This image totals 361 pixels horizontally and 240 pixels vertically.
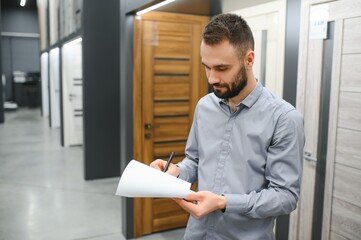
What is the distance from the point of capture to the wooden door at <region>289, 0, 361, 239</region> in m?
2.07

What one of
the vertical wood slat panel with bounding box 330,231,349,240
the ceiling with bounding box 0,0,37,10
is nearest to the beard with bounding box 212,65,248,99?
the vertical wood slat panel with bounding box 330,231,349,240

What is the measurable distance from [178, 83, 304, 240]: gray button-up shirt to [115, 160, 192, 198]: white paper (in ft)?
0.54

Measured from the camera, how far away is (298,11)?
7.52 feet

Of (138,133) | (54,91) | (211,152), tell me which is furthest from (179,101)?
(54,91)

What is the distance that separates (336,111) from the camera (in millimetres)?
2189

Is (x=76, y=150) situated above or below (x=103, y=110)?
below

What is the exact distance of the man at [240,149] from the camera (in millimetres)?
1202

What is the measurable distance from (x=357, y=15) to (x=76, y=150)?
20.1ft

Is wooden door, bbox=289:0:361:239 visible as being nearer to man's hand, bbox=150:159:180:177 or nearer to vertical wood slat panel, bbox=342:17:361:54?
vertical wood slat panel, bbox=342:17:361:54

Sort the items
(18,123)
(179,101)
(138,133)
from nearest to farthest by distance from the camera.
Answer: (138,133) → (179,101) → (18,123)

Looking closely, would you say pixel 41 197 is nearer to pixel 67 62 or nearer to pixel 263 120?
pixel 67 62

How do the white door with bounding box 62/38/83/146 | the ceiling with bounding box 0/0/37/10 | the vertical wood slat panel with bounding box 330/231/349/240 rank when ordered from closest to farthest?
the vertical wood slat panel with bounding box 330/231/349/240 < the white door with bounding box 62/38/83/146 < the ceiling with bounding box 0/0/37/10

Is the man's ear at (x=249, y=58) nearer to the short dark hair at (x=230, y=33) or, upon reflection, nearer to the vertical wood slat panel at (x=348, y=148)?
the short dark hair at (x=230, y=33)

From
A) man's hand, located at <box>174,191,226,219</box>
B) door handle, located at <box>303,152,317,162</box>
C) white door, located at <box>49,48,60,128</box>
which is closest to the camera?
man's hand, located at <box>174,191,226,219</box>
